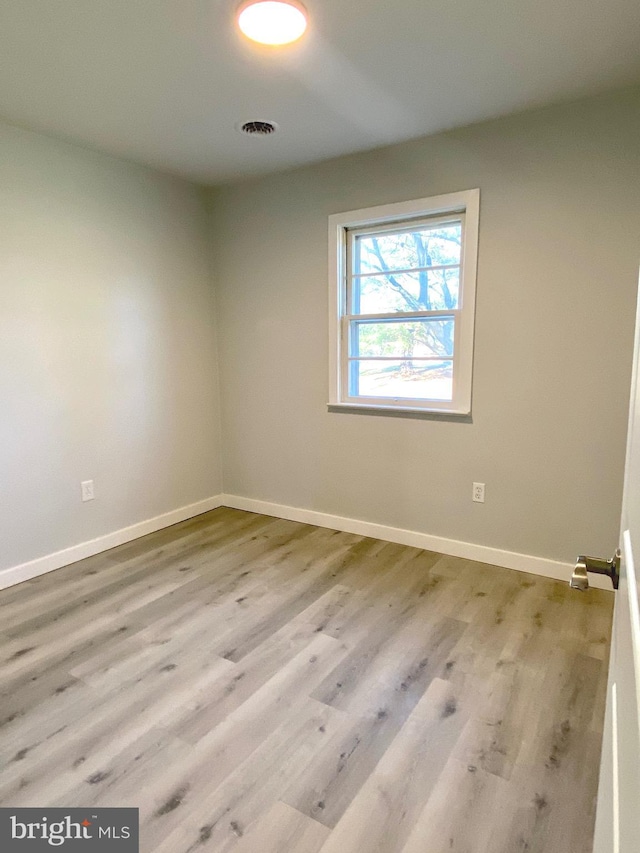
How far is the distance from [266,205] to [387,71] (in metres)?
1.51

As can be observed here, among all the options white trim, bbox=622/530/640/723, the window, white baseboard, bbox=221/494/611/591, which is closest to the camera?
white trim, bbox=622/530/640/723

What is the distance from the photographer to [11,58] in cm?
198

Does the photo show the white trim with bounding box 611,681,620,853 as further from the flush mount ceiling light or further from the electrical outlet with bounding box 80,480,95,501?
the electrical outlet with bounding box 80,480,95,501

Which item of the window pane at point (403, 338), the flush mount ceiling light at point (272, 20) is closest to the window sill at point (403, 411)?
the window pane at point (403, 338)

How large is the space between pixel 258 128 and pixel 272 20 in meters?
0.92

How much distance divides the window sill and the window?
1 cm

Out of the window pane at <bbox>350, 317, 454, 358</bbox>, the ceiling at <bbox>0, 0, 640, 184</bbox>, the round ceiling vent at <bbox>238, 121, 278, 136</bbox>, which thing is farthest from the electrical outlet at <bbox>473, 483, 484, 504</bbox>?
the round ceiling vent at <bbox>238, 121, 278, 136</bbox>

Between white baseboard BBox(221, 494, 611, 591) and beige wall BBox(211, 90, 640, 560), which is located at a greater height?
beige wall BBox(211, 90, 640, 560)

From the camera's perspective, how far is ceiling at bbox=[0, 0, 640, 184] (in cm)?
175

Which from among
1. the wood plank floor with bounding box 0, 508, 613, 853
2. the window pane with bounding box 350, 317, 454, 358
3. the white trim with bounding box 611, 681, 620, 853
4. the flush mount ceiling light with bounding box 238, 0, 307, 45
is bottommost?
the wood plank floor with bounding box 0, 508, 613, 853

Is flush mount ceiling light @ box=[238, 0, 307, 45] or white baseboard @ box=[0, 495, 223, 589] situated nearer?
flush mount ceiling light @ box=[238, 0, 307, 45]

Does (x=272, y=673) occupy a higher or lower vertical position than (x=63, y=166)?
lower

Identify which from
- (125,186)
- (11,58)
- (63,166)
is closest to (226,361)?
(125,186)

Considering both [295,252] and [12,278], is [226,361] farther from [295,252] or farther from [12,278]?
[12,278]
